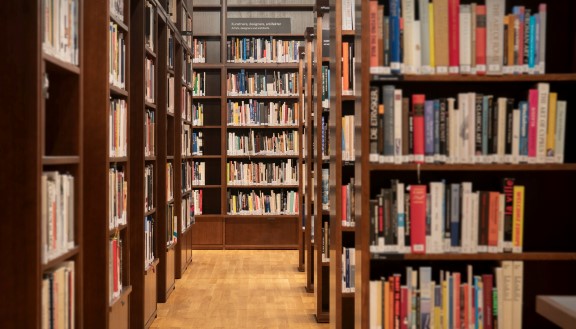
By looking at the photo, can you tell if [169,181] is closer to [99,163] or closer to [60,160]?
[99,163]

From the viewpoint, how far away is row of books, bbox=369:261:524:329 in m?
2.88

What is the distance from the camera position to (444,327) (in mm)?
2920

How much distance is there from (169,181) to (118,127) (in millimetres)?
2347

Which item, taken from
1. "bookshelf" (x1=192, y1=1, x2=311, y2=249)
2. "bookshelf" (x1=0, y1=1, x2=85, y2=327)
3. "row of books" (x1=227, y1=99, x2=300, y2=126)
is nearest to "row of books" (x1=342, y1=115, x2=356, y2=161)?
"bookshelf" (x1=0, y1=1, x2=85, y2=327)

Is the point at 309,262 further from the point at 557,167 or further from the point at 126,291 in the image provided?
the point at 557,167

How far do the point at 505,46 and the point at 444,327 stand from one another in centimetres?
117

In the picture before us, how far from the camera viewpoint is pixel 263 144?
9789mm

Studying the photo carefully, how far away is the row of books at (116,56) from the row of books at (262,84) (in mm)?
5733

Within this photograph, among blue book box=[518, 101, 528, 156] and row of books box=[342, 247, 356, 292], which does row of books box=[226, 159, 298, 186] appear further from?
blue book box=[518, 101, 528, 156]

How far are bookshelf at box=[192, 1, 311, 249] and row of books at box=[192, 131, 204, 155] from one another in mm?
45

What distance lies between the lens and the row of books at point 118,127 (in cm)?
382

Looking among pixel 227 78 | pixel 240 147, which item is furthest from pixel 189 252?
pixel 227 78

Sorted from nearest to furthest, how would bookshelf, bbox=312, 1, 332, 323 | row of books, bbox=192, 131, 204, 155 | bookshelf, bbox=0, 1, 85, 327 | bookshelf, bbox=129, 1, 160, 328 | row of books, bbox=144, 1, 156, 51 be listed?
bookshelf, bbox=0, 1, 85, 327
bookshelf, bbox=129, 1, 160, 328
row of books, bbox=144, 1, 156, 51
bookshelf, bbox=312, 1, 332, 323
row of books, bbox=192, 131, 204, 155

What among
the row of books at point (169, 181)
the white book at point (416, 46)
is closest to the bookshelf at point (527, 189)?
the white book at point (416, 46)
